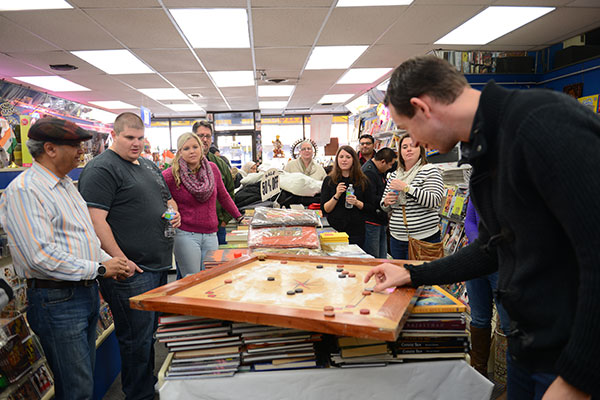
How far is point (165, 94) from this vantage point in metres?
9.10

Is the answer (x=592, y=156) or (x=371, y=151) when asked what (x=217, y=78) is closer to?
(x=371, y=151)

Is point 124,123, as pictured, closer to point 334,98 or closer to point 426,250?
point 426,250

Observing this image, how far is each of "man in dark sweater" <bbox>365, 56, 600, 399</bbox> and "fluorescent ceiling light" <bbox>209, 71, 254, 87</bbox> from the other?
6.95 m

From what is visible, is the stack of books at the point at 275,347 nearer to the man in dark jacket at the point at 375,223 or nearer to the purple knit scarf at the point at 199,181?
the purple knit scarf at the point at 199,181

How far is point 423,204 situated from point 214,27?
3627 mm

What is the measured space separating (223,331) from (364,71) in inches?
279

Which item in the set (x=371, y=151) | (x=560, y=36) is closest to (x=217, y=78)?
(x=371, y=151)

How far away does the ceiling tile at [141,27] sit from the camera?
4.25m

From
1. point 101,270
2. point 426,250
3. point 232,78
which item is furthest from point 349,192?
point 232,78

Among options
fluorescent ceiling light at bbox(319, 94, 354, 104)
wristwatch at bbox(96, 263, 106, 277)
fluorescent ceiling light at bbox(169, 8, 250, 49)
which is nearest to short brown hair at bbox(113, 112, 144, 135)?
wristwatch at bbox(96, 263, 106, 277)

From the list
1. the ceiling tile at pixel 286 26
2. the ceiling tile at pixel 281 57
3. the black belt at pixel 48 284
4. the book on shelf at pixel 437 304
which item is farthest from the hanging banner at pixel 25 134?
the ceiling tile at pixel 281 57

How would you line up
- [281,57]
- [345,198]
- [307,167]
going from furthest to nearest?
[281,57], [307,167], [345,198]

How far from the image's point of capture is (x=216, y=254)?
2029 millimetres

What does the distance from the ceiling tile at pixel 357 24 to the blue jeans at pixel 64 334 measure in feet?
13.3
